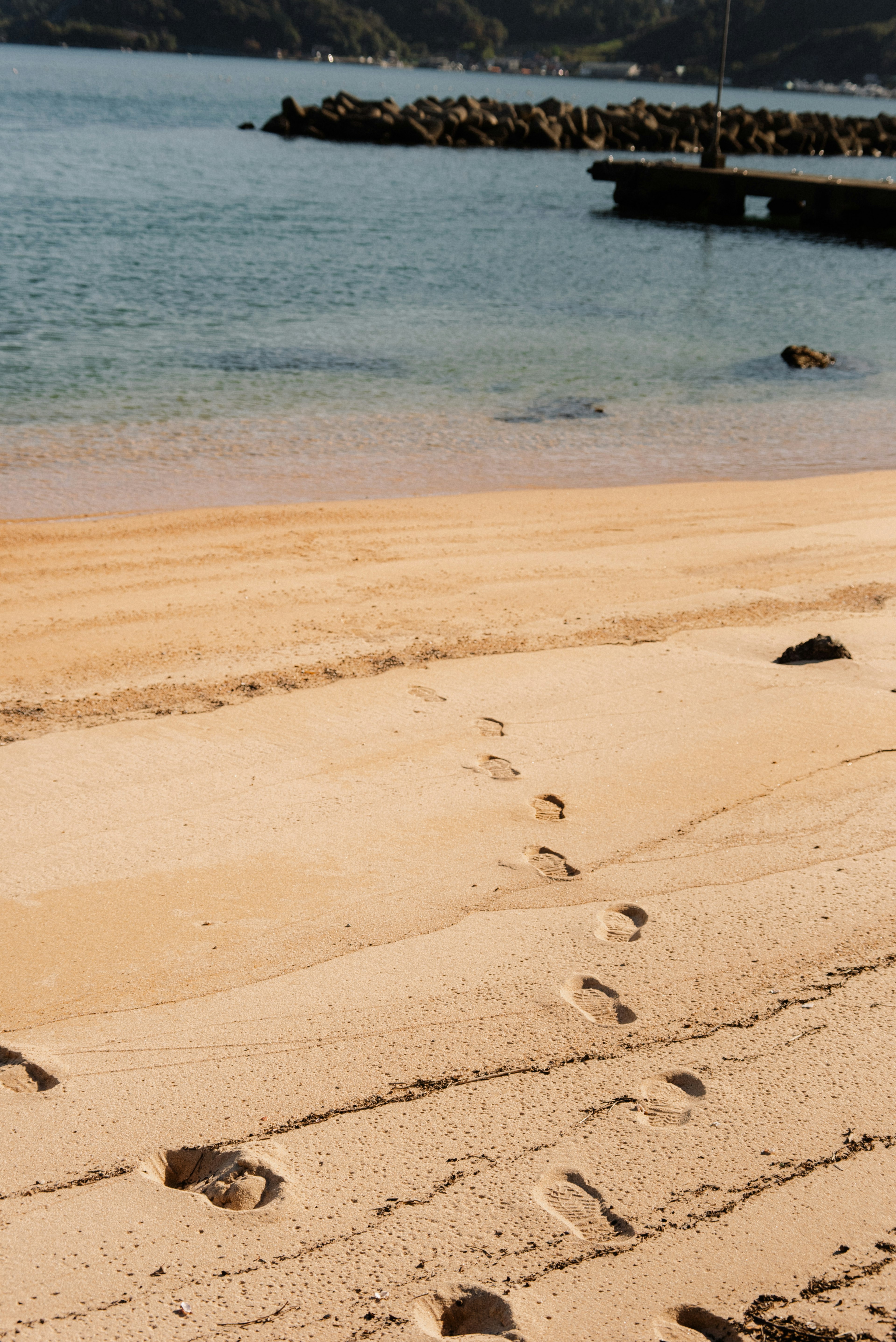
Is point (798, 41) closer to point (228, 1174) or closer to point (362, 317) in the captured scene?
point (362, 317)

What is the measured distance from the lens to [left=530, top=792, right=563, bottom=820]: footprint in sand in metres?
3.36

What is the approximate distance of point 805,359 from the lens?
44.4 ft

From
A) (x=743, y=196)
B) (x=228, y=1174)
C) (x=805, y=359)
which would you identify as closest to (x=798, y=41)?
(x=743, y=196)

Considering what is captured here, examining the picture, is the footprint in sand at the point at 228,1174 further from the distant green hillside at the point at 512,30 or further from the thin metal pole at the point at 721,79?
the distant green hillside at the point at 512,30

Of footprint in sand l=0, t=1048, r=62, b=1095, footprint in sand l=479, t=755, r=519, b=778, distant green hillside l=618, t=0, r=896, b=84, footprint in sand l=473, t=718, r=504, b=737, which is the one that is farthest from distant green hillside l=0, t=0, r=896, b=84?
footprint in sand l=0, t=1048, r=62, b=1095

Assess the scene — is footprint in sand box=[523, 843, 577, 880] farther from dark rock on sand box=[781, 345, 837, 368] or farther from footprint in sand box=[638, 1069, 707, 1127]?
dark rock on sand box=[781, 345, 837, 368]

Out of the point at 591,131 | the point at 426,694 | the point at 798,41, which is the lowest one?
the point at 426,694

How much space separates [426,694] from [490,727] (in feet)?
1.26

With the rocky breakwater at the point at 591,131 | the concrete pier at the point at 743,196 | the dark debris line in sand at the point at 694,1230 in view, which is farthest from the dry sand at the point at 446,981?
the rocky breakwater at the point at 591,131

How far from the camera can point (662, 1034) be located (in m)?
2.47

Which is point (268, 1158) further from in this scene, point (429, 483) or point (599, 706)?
point (429, 483)

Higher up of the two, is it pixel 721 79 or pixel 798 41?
pixel 798 41

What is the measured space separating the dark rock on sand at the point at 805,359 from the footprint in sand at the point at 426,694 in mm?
10968

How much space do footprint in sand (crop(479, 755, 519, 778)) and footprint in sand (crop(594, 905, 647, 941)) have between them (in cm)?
76
